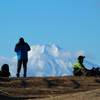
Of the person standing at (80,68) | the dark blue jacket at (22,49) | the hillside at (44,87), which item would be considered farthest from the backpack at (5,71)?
the person standing at (80,68)

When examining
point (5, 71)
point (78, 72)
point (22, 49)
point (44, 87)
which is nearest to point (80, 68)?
point (78, 72)

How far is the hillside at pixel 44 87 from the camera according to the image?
14069 mm

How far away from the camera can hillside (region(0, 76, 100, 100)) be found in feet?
46.2

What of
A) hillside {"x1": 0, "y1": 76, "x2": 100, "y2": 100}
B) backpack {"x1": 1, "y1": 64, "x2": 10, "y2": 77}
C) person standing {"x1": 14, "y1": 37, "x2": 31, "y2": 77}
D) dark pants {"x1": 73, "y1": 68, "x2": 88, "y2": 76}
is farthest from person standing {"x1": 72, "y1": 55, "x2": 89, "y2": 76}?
backpack {"x1": 1, "y1": 64, "x2": 10, "y2": 77}

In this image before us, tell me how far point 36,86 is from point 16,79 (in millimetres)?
1441

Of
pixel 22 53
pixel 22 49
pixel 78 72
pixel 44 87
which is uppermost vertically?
pixel 22 49

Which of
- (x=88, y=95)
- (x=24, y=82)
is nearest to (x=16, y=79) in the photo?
(x=24, y=82)

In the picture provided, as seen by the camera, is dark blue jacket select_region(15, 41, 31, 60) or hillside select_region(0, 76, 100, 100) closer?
hillside select_region(0, 76, 100, 100)

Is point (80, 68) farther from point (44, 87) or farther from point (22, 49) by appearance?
point (22, 49)

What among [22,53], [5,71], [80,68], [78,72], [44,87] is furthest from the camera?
[5,71]

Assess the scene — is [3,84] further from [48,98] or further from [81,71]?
[81,71]

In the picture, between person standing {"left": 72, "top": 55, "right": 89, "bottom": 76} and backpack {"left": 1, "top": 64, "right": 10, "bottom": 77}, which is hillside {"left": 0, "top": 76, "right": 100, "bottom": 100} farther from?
backpack {"left": 1, "top": 64, "right": 10, "bottom": 77}

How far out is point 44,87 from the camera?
52.3 ft

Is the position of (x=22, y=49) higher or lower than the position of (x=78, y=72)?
higher
